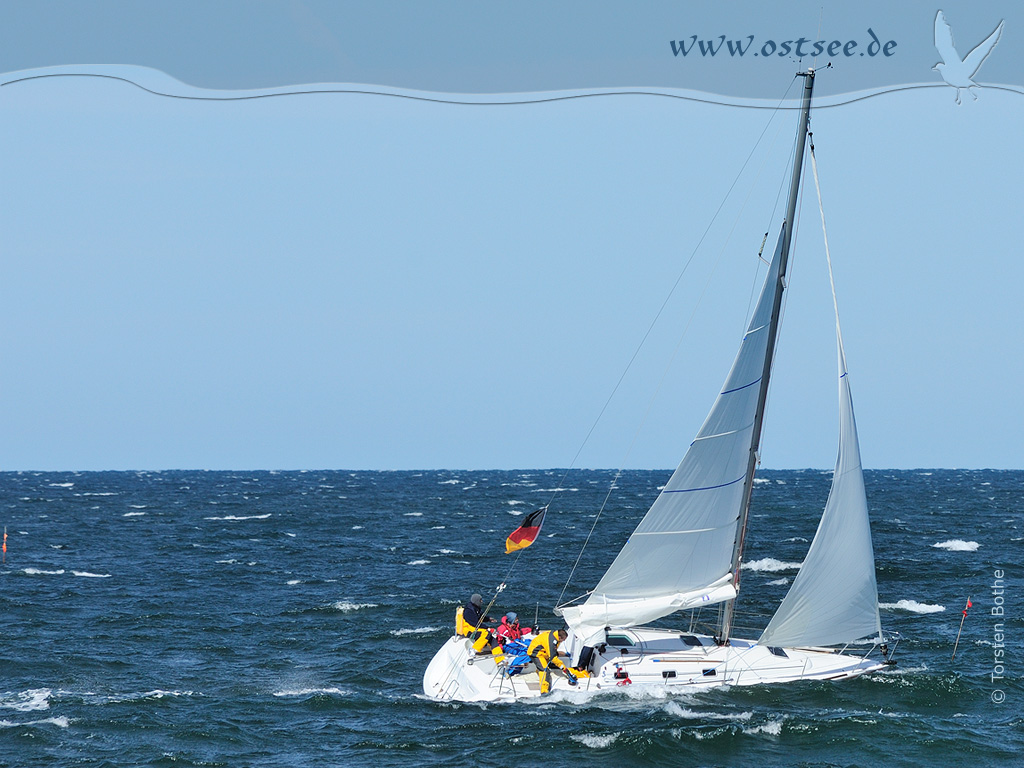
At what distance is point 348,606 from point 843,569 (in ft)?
72.3

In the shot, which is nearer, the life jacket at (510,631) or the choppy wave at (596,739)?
the choppy wave at (596,739)

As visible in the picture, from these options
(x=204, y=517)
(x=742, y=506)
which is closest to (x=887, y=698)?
(x=742, y=506)

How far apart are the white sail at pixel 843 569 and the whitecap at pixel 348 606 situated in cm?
2009

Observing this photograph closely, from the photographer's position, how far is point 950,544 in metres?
61.5

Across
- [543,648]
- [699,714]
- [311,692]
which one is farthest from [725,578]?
[311,692]

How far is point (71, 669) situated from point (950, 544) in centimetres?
4938

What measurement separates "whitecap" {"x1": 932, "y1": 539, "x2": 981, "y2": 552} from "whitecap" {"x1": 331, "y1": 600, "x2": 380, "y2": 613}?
34.6m

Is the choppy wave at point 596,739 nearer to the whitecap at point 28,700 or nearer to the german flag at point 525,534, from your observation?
the german flag at point 525,534

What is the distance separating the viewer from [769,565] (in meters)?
52.2

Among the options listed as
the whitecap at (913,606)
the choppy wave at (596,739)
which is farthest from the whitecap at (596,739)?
the whitecap at (913,606)

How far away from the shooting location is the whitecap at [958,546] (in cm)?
5906

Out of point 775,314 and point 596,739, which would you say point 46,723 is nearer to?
point 596,739

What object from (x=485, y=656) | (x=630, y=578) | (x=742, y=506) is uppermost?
(x=742, y=506)

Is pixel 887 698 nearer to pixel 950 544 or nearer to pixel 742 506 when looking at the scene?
pixel 742 506
